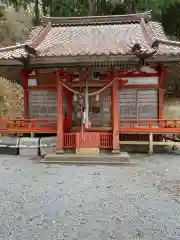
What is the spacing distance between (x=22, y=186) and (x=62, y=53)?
5277 mm

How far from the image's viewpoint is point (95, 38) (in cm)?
1335

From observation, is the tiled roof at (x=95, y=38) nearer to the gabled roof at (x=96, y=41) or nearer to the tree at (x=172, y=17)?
the gabled roof at (x=96, y=41)

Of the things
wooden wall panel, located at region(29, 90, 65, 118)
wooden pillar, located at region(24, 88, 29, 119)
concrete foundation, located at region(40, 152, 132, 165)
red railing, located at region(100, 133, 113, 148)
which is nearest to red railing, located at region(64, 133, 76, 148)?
concrete foundation, located at region(40, 152, 132, 165)

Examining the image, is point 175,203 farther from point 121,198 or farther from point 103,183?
point 103,183

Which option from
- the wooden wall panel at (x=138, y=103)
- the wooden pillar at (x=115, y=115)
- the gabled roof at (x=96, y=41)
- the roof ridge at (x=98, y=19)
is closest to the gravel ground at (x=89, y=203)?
the wooden pillar at (x=115, y=115)

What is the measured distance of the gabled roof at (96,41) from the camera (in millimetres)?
9867

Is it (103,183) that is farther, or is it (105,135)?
(105,135)

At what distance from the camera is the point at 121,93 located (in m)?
13.3

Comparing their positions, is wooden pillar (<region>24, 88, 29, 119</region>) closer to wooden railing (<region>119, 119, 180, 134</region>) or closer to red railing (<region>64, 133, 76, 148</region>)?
red railing (<region>64, 133, 76, 148</region>)

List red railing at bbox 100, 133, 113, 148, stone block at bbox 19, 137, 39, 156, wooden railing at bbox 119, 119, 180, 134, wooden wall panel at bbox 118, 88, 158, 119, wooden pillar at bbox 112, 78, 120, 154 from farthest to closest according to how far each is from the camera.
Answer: wooden wall panel at bbox 118, 88, 158, 119
stone block at bbox 19, 137, 39, 156
wooden railing at bbox 119, 119, 180, 134
red railing at bbox 100, 133, 113, 148
wooden pillar at bbox 112, 78, 120, 154

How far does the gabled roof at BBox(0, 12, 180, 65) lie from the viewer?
9867mm

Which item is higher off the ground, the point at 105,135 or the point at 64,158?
the point at 105,135

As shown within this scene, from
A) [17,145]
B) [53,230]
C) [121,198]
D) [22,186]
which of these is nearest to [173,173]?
Answer: [121,198]

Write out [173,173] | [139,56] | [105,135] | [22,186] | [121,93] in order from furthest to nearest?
[121,93]
[105,135]
[139,56]
[173,173]
[22,186]
